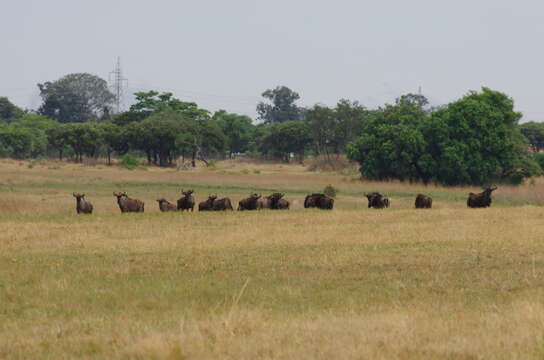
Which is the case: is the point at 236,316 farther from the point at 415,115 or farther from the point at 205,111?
the point at 205,111

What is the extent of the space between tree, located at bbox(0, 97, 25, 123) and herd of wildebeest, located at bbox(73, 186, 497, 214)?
12903cm

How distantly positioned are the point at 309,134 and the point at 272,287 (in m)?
93.8

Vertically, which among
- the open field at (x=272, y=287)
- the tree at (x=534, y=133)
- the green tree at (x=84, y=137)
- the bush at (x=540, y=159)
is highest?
the tree at (x=534, y=133)

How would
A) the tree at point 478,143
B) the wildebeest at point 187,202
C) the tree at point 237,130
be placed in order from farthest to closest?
the tree at point 237,130
the tree at point 478,143
the wildebeest at point 187,202

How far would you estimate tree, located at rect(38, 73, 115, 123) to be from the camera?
170 m

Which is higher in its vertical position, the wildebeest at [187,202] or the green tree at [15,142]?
the green tree at [15,142]

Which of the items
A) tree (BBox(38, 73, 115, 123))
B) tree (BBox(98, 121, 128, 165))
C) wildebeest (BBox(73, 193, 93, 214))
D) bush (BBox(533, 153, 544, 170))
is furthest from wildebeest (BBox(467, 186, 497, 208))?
tree (BBox(38, 73, 115, 123))

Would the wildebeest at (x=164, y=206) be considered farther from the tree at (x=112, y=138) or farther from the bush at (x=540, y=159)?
the tree at (x=112, y=138)

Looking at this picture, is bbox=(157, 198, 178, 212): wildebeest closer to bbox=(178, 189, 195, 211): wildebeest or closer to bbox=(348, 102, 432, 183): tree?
bbox=(178, 189, 195, 211): wildebeest

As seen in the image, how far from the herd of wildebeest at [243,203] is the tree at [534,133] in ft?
297

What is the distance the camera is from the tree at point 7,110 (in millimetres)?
150125

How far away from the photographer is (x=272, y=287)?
477 inches

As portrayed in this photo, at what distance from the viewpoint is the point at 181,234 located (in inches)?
788

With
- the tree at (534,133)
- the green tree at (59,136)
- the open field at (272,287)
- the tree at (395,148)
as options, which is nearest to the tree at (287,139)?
the green tree at (59,136)
